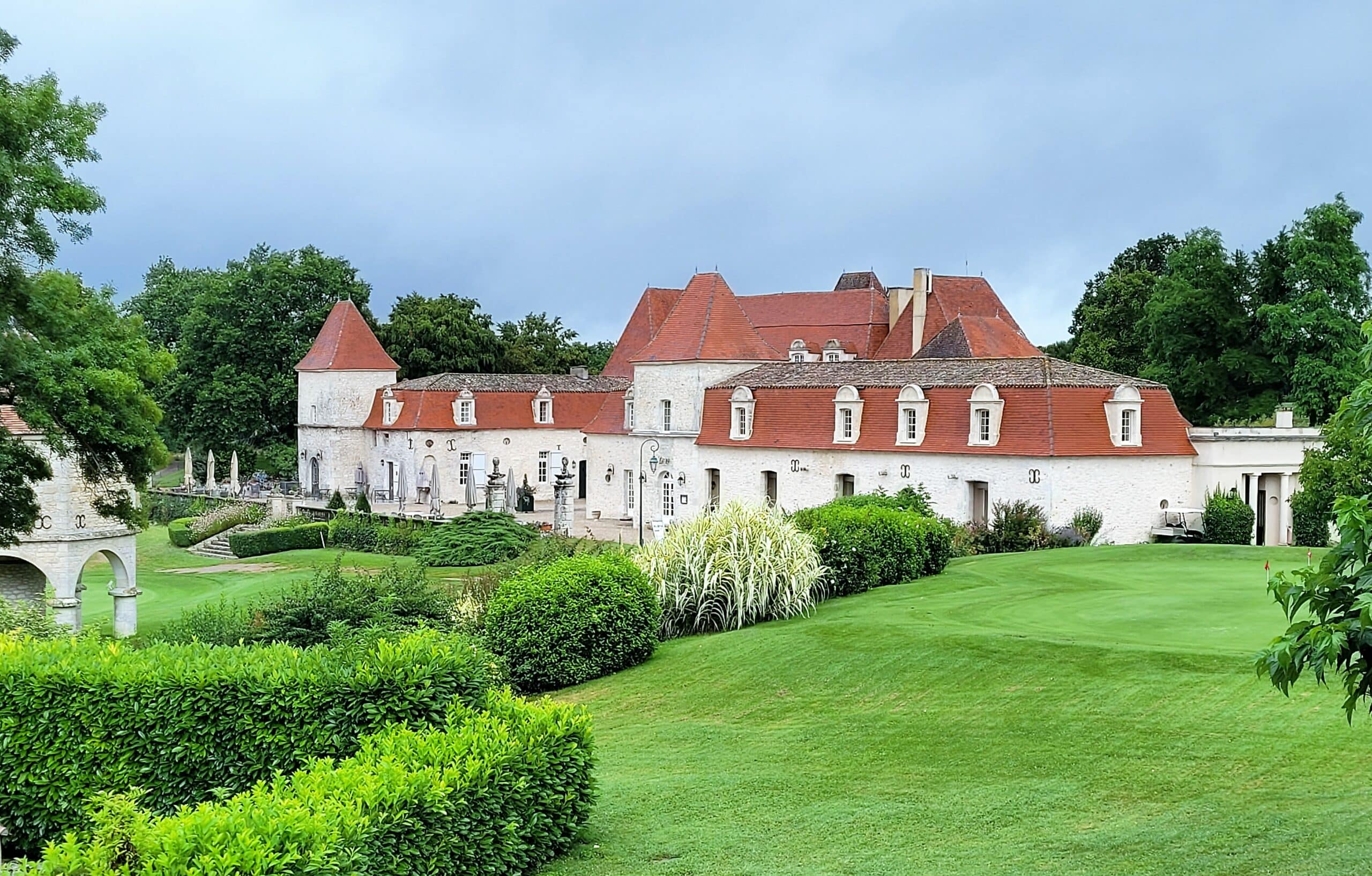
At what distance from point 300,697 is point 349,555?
109 feet

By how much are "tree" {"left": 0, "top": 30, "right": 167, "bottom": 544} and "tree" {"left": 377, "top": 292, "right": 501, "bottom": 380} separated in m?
44.2

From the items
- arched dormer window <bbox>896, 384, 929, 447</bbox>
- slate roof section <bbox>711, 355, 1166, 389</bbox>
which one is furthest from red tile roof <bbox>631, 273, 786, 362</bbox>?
arched dormer window <bbox>896, 384, 929, 447</bbox>

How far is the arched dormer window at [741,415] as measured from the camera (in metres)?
40.8

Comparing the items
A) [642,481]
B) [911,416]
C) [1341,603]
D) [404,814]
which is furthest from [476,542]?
[1341,603]

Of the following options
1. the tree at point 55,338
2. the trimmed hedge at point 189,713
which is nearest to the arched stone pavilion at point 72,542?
the tree at point 55,338

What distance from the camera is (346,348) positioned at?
57.5 m

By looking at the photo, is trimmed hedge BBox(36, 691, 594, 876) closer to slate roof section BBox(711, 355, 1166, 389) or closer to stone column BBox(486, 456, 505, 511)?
slate roof section BBox(711, 355, 1166, 389)

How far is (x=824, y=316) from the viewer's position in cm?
6375

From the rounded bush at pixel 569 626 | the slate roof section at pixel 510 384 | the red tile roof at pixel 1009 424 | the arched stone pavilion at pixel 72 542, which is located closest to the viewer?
the rounded bush at pixel 569 626

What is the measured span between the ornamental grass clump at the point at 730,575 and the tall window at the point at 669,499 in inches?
945

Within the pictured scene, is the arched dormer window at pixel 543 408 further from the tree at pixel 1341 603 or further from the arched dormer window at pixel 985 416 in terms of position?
the tree at pixel 1341 603

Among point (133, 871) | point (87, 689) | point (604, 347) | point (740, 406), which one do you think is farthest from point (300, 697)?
point (604, 347)

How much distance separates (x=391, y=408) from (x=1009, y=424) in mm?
29125

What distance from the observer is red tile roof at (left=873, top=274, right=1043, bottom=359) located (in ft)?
168
